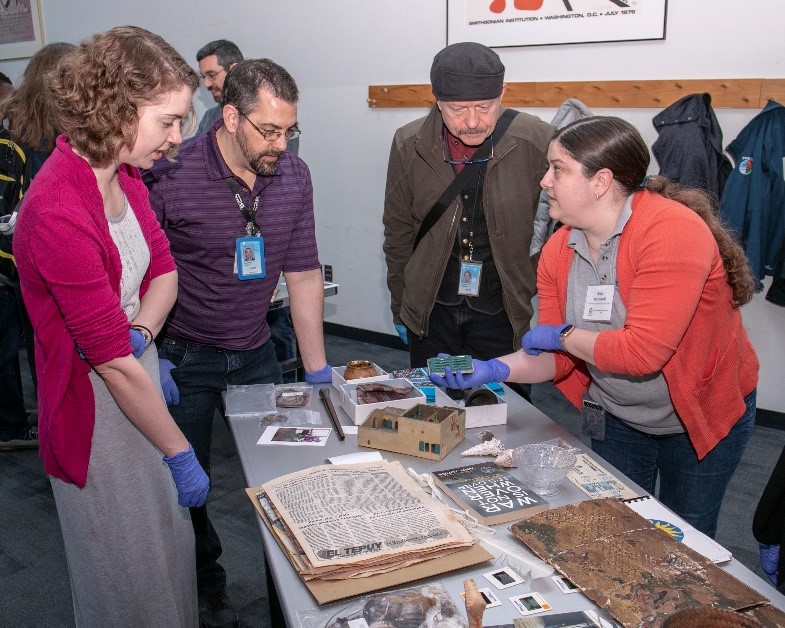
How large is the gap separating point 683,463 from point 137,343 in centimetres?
126

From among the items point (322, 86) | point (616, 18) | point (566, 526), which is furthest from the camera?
point (322, 86)


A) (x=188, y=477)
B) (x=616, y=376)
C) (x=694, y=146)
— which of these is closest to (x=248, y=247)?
(x=188, y=477)

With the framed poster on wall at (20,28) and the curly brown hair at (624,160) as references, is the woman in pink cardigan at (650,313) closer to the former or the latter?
the curly brown hair at (624,160)

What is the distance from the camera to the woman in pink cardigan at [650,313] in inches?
60.6

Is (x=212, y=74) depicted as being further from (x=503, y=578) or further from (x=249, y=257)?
(x=503, y=578)

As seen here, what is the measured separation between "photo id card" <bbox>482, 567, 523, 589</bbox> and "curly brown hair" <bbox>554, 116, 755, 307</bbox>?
865mm

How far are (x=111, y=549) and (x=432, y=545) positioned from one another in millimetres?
687

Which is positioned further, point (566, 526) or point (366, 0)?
point (366, 0)

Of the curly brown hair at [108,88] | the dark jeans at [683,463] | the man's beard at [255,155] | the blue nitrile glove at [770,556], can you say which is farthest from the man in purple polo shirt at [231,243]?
the blue nitrile glove at [770,556]

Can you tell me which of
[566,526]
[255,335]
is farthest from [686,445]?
[255,335]

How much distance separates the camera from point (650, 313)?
153 centimetres

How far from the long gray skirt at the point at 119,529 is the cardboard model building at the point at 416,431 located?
0.45 m

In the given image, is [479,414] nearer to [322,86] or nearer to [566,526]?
[566,526]

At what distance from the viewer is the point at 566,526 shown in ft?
4.15
